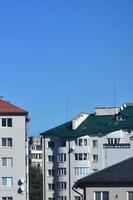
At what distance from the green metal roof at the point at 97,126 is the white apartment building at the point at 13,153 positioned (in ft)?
74.6

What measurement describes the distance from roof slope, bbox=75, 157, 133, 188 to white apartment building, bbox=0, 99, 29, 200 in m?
39.7

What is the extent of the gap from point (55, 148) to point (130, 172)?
68763 millimetres

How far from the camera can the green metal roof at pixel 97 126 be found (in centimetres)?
9831

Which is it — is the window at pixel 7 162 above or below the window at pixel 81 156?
below

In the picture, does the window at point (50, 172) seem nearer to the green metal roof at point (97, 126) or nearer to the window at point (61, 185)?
the window at point (61, 185)

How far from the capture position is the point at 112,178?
33312mm

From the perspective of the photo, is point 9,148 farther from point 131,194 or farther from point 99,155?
point 131,194

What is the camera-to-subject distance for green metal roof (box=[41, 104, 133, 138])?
98.3 metres

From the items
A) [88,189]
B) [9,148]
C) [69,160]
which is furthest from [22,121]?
[88,189]

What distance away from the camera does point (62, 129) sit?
4050 inches

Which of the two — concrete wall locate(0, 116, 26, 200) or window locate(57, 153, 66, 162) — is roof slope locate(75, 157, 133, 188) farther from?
window locate(57, 153, 66, 162)

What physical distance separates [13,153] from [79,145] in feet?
81.5

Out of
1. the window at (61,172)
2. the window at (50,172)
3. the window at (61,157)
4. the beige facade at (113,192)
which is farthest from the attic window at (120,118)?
the beige facade at (113,192)

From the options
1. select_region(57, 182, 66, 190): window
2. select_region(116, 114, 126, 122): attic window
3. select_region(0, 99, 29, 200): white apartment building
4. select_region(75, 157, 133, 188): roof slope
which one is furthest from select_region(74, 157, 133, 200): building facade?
select_region(57, 182, 66, 190): window
